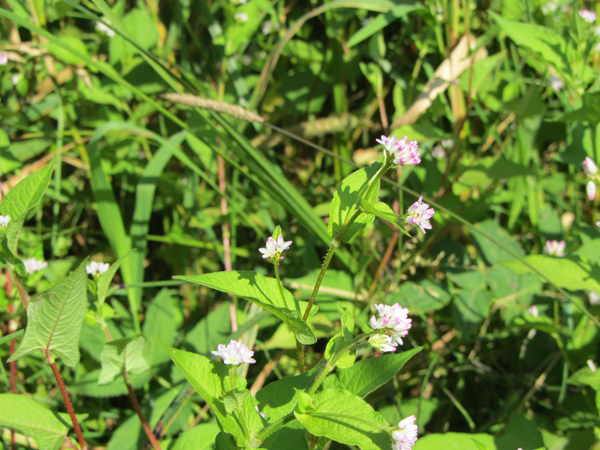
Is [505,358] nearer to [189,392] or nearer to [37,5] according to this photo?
[189,392]

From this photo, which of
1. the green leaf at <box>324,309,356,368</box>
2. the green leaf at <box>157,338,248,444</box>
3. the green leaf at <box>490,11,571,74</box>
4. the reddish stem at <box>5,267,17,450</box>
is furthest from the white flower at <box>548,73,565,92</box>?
the reddish stem at <box>5,267,17,450</box>

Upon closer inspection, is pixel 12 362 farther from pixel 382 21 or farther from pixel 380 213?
pixel 382 21

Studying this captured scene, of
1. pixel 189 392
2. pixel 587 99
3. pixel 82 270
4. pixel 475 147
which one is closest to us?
pixel 82 270

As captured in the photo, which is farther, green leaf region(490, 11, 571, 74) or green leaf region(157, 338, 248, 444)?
green leaf region(490, 11, 571, 74)

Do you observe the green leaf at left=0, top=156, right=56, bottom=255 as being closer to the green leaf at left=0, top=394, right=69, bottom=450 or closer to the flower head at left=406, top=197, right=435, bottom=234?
the green leaf at left=0, top=394, right=69, bottom=450

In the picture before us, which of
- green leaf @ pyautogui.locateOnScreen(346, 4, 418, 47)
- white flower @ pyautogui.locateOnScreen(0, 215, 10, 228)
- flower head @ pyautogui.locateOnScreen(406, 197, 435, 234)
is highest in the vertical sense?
green leaf @ pyautogui.locateOnScreen(346, 4, 418, 47)

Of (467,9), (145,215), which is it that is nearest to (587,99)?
(467,9)

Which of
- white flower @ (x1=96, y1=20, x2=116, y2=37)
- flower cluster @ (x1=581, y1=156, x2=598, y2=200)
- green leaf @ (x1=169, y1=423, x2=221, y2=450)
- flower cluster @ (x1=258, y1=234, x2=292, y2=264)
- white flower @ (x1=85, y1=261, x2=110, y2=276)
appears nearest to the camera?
flower cluster @ (x1=258, y1=234, x2=292, y2=264)

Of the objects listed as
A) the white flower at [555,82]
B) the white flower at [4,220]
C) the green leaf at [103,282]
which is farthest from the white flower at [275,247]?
the white flower at [555,82]
